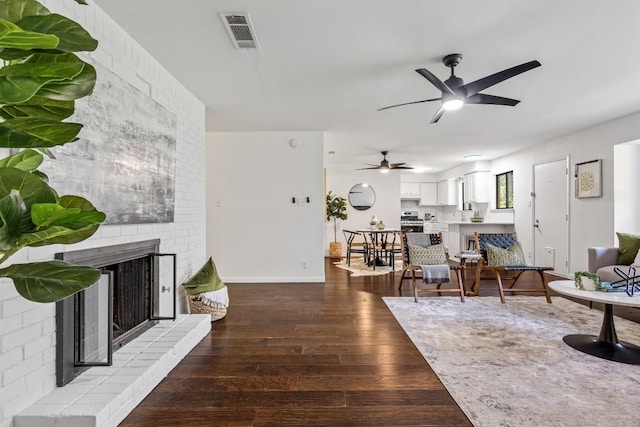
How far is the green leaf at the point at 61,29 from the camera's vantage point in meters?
0.69

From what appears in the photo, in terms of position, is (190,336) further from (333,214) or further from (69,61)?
(333,214)

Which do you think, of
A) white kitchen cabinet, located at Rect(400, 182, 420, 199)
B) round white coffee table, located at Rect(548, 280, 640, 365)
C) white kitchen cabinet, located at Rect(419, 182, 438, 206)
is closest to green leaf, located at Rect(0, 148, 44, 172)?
round white coffee table, located at Rect(548, 280, 640, 365)

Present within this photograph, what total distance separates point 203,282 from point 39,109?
2652 millimetres

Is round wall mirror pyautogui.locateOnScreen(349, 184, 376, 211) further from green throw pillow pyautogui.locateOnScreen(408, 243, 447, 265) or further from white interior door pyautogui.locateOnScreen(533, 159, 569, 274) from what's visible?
green throw pillow pyautogui.locateOnScreen(408, 243, 447, 265)

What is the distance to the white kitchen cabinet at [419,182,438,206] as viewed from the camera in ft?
33.4

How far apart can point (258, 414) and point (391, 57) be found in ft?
8.74

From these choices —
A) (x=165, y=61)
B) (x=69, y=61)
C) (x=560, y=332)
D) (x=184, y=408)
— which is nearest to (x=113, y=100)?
(x=165, y=61)

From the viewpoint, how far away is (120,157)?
2.17m

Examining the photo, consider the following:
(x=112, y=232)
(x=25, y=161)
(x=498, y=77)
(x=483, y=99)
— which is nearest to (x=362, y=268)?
(x=483, y=99)

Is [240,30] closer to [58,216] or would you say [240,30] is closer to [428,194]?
[58,216]

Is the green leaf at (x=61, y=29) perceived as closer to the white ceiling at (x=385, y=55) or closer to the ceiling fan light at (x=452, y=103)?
the white ceiling at (x=385, y=55)

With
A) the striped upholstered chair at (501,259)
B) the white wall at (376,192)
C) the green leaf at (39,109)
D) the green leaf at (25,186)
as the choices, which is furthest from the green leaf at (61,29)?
the white wall at (376,192)

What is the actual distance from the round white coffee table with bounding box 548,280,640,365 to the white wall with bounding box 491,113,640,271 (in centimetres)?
264

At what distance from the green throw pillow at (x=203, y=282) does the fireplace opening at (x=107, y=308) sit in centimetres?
23
